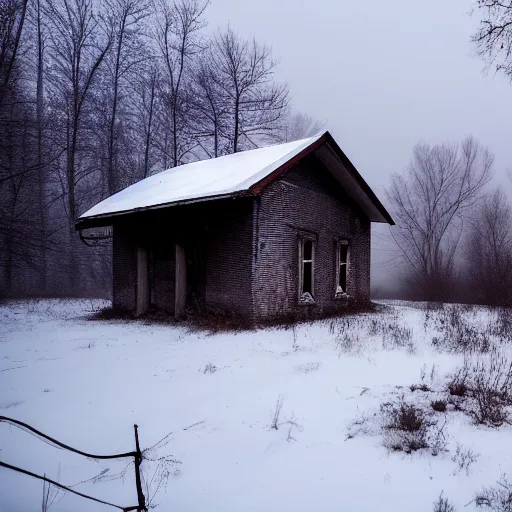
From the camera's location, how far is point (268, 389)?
211 inches

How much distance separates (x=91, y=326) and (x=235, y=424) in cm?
810

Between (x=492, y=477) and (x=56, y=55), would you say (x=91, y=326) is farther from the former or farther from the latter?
(x=56, y=55)

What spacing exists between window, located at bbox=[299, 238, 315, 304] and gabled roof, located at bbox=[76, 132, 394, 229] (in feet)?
8.50

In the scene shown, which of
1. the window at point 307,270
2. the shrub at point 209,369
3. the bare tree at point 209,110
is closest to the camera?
the shrub at point 209,369

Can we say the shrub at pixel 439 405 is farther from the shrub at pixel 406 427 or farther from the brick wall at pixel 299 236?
the brick wall at pixel 299 236

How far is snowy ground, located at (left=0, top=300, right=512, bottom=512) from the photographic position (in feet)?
10.5

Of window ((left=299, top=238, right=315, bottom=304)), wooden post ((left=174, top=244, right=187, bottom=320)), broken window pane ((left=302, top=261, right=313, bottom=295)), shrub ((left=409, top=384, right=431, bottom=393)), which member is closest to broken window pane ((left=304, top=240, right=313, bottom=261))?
window ((left=299, top=238, right=315, bottom=304))

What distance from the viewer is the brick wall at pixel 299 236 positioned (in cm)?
1062

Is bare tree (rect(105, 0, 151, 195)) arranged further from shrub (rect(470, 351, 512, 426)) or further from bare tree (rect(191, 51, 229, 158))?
shrub (rect(470, 351, 512, 426))

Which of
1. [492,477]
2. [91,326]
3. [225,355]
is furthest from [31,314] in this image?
[492,477]

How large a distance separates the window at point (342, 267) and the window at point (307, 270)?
159 centimetres

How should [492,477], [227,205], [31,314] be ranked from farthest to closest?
[31,314], [227,205], [492,477]

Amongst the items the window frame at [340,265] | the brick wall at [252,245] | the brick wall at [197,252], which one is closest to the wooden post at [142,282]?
the brick wall at [197,252]

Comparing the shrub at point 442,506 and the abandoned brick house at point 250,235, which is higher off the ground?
the abandoned brick house at point 250,235
